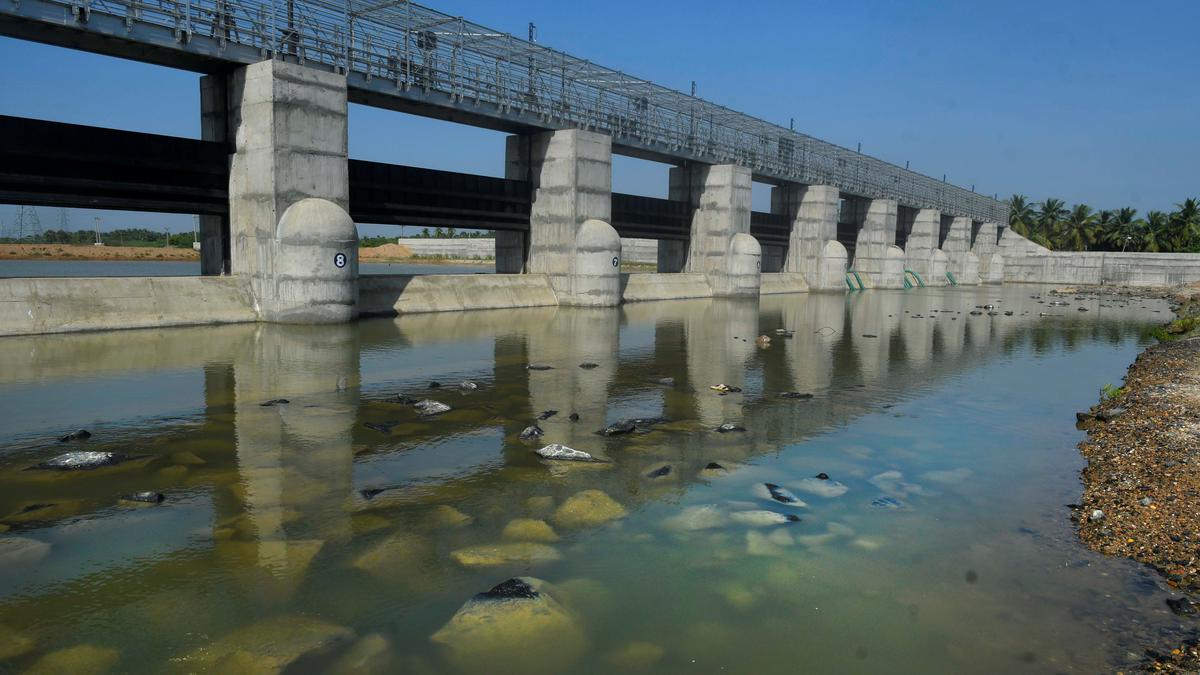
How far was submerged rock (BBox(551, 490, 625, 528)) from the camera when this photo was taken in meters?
8.65

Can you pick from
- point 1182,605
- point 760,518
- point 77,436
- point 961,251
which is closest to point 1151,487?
point 1182,605

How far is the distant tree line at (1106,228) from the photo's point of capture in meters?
106

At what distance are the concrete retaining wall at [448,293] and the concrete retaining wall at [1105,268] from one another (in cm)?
9271

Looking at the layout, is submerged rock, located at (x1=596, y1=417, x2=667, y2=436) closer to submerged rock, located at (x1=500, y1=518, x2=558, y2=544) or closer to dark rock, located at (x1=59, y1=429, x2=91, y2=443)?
submerged rock, located at (x1=500, y1=518, x2=558, y2=544)

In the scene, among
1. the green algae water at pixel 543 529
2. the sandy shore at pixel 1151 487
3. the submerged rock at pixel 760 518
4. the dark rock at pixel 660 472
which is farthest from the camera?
the dark rock at pixel 660 472

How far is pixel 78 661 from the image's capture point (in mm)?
5602

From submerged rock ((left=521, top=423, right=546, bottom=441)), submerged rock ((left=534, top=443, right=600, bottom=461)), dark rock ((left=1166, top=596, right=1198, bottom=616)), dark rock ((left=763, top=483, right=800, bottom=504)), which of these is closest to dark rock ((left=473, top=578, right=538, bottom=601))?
dark rock ((left=763, top=483, right=800, bottom=504))

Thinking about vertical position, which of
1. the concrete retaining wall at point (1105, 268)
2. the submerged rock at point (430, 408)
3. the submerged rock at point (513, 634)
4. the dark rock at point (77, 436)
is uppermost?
the concrete retaining wall at point (1105, 268)

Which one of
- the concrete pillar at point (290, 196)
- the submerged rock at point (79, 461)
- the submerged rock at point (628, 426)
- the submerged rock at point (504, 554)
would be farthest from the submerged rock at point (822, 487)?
the concrete pillar at point (290, 196)

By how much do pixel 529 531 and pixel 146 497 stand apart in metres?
4.67

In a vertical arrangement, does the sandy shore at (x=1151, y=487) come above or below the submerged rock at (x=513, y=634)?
above

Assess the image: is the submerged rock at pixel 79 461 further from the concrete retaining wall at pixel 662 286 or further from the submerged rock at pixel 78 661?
the concrete retaining wall at pixel 662 286

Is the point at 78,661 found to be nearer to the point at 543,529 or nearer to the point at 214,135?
the point at 543,529

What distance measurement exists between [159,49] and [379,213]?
1117 cm
